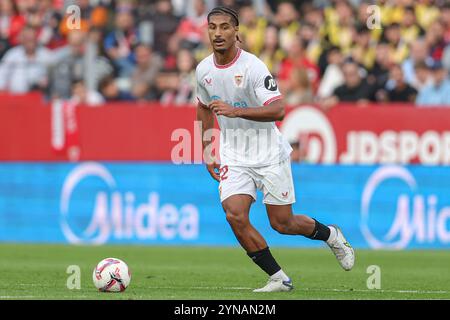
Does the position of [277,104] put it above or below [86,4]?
below

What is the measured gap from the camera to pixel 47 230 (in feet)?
62.7

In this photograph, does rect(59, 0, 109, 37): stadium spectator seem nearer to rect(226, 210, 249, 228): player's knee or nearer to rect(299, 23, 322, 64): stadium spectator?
rect(299, 23, 322, 64): stadium spectator

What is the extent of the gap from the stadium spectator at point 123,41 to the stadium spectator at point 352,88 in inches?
162

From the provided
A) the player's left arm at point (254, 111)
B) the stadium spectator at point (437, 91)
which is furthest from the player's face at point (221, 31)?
the stadium spectator at point (437, 91)

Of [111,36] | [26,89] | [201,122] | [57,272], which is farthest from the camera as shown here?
[111,36]

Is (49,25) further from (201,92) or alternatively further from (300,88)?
(201,92)

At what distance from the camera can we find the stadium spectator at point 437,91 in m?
19.8

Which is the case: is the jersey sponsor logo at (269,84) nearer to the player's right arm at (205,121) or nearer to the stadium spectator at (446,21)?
the player's right arm at (205,121)

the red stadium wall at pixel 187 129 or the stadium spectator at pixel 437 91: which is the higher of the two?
the stadium spectator at pixel 437 91

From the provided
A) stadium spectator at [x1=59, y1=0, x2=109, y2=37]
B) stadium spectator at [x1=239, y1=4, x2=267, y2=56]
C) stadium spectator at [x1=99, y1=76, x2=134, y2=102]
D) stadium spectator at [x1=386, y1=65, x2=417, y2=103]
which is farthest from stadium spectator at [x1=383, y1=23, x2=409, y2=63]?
stadium spectator at [x1=59, y1=0, x2=109, y2=37]

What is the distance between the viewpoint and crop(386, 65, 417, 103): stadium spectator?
2008cm

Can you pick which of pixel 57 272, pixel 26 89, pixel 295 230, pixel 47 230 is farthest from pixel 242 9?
pixel 295 230

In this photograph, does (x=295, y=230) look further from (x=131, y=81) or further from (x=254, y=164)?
(x=131, y=81)

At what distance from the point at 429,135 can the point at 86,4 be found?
22.9ft
